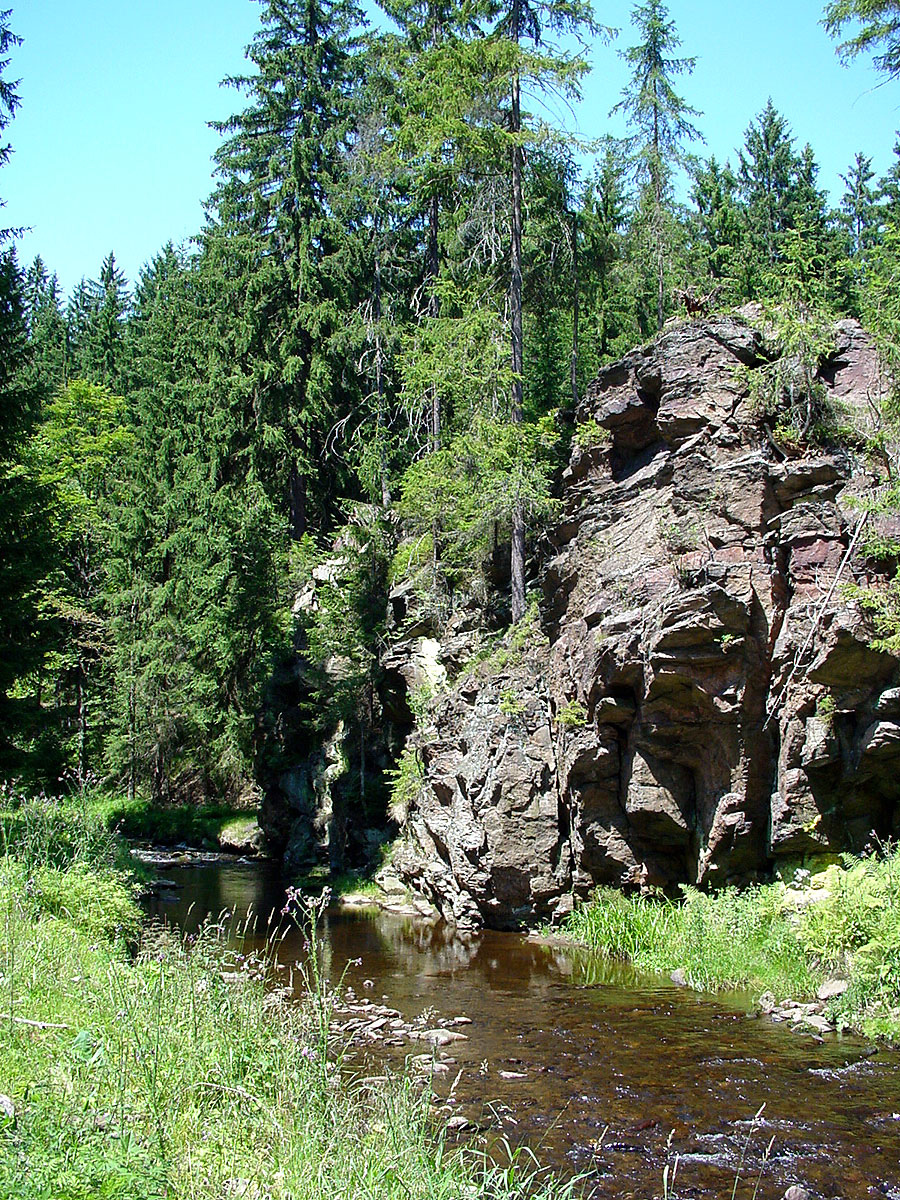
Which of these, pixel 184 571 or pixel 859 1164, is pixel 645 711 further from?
pixel 184 571

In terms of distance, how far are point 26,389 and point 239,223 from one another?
1720 cm

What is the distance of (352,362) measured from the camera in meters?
31.2

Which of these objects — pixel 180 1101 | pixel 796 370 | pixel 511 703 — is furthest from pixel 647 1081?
pixel 796 370

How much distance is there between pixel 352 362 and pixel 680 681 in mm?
20445

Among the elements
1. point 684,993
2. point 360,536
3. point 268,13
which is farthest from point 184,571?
point 684,993

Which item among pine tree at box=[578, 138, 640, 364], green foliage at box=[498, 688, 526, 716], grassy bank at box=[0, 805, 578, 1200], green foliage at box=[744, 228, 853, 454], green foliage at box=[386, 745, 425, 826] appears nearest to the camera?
grassy bank at box=[0, 805, 578, 1200]

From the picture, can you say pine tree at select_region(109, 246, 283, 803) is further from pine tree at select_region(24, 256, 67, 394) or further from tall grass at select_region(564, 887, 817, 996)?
tall grass at select_region(564, 887, 817, 996)

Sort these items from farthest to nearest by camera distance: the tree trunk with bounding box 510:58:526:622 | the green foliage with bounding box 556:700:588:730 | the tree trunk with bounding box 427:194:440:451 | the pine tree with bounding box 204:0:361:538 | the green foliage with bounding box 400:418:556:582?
1. the pine tree with bounding box 204:0:361:538
2. the tree trunk with bounding box 427:194:440:451
3. the tree trunk with bounding box 510:58:526:622
4. the green foliage with bounding box 400:418:556:582
5. the green foliage with bounding box 556:700:588:730

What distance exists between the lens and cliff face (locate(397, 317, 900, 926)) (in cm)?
1358

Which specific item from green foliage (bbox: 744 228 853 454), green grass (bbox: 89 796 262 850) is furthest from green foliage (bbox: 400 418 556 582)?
green grass (bbox: 89 796 262 850)

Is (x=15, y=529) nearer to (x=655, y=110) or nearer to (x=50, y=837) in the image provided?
(x=50, y=837)

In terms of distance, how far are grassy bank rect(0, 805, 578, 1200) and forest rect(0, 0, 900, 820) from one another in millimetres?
11238

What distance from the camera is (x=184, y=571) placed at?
113 ft

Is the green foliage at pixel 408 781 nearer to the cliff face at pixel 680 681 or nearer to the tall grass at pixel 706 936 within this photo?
the cliff face at pixel 680 681
